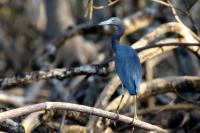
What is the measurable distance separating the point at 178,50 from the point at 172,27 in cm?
129

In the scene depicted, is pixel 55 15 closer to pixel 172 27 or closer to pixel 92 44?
pixel 92 44

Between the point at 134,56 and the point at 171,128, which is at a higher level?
the point at 134,56

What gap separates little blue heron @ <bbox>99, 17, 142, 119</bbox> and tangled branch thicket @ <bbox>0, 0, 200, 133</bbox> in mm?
195

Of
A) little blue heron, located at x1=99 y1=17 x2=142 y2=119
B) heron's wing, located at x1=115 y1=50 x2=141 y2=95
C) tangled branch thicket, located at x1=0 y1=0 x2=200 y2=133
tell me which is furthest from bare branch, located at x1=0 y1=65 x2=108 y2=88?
heron's wing, located at x1=115 y1=50 x2=141 y2=95

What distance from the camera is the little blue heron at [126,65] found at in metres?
4.33

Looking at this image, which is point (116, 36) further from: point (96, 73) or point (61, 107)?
point (61, 107)

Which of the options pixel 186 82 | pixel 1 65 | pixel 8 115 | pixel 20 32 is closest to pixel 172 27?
pixel 186 82

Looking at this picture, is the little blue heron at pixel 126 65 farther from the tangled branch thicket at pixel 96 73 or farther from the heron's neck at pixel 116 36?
the tangled branch thicket at pixel 96 73

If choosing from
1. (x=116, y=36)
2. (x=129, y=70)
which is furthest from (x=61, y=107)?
(x=116, y=36)

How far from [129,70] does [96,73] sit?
0.93 metres

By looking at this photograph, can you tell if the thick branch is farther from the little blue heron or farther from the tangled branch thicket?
the little blue heron

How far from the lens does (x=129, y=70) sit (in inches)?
175

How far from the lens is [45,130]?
5.06 meters

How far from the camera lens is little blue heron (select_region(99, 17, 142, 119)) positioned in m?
4.33
